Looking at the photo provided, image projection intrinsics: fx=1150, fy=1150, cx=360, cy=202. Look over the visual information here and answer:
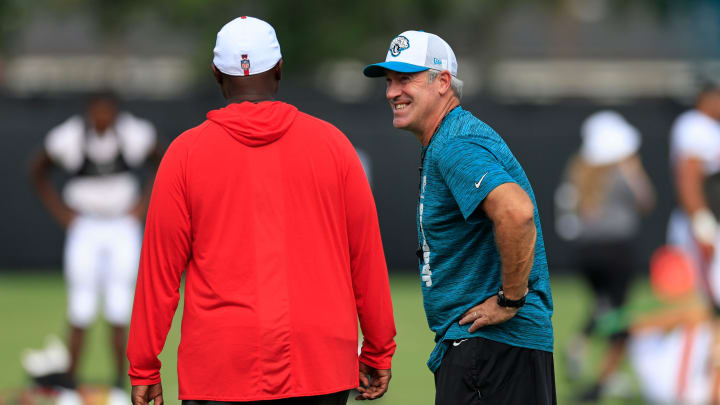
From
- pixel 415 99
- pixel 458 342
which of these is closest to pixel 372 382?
pixel 458 342

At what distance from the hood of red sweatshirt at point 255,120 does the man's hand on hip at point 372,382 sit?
3.26 feet

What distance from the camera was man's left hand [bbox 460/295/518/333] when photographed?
4.17 m

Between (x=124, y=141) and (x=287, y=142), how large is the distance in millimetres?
5210

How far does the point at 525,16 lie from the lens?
49.5 meters

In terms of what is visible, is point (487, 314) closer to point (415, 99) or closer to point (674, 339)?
point (415, 99)

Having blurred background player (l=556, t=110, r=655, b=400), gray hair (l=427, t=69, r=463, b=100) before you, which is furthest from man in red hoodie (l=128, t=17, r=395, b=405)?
blurred background player (l=556, t=110, r=655, b=400)

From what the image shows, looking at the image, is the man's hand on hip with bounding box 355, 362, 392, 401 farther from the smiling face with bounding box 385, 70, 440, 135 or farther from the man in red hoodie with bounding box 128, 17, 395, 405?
the smiling face with bounding box 385, 70, 440, 135

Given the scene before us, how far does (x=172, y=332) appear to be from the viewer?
1250cm

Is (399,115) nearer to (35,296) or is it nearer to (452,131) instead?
(452,131)

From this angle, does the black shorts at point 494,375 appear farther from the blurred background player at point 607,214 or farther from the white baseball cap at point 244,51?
the blurred background player at point 607,214

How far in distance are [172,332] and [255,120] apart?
877cm

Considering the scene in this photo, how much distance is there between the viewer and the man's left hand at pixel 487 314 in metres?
4.17

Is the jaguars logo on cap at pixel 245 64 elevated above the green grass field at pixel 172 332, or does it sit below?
above

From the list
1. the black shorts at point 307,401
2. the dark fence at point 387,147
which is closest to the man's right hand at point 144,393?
the black shorts at point 307,401
